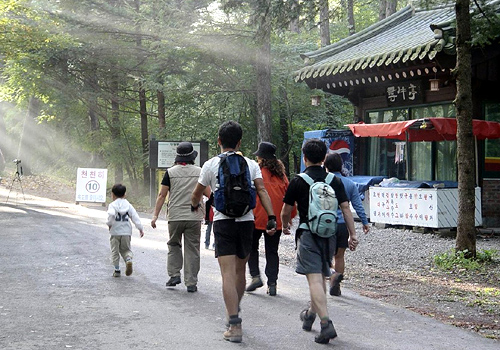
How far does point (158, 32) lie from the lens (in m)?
23.5

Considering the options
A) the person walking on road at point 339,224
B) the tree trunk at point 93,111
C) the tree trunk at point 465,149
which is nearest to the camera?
the person walking on road at point 339,224

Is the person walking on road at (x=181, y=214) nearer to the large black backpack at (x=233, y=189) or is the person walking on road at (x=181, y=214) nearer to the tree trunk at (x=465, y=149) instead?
the large black backpack at (x=233, y=189)

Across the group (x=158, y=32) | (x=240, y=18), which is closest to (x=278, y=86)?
(x=240, y=18)

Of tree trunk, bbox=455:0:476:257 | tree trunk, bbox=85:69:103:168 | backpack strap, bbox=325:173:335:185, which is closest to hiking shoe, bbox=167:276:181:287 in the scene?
backpack strap, bbox=325:173:335:185

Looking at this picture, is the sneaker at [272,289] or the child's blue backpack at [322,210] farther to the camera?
the sneaker at [272,289]

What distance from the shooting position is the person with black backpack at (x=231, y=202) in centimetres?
644

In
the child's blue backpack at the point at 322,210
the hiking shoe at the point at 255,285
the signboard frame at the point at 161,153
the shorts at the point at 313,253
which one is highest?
the signboard frame at the point at 161,153

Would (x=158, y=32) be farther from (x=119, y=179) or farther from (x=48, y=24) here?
(x=119, y=179)

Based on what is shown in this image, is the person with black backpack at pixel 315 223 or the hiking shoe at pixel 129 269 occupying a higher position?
the person with black backpack at pixel 315 223

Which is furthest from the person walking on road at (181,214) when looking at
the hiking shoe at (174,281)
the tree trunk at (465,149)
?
the tree trunk at (465,149)

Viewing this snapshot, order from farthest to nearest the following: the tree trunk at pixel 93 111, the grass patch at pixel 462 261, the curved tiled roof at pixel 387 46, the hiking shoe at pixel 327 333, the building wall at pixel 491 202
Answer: the tree trunk at pixel 93 111
the building wall at pixel 491 202
the curved tiled roof at pixel 387 46
the grass patch at pixel 462 261
the hiking shoe at pixel 327 333

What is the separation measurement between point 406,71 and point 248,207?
11315 millimetres

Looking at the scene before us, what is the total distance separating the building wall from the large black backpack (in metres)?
11.8

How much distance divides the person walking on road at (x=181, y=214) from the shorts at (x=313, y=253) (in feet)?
8.45
